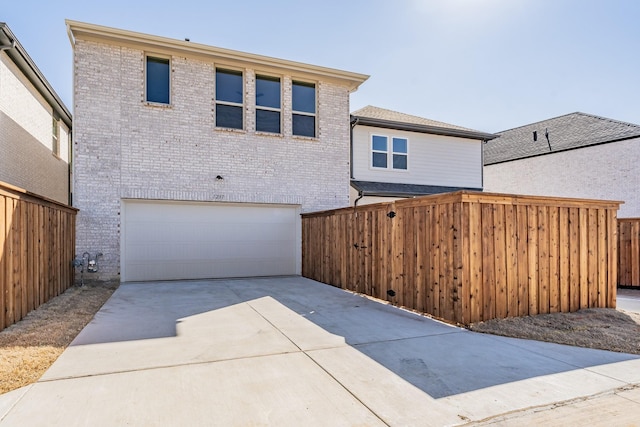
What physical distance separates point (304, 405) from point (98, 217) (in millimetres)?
8723

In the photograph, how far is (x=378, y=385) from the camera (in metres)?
3.40

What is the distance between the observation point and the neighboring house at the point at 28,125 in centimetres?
921

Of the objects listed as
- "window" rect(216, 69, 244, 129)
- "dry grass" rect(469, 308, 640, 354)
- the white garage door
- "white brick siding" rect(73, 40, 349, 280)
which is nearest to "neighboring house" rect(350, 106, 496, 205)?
"white brick siding" rect(73, 40, 349, 280)

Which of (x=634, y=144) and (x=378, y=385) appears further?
(x=634, y=144)

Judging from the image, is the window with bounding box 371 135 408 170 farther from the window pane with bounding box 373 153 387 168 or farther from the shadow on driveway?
the shadow on driveway

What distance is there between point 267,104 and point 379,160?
14.6ft

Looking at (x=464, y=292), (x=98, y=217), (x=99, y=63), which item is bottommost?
(x=464, y=292)

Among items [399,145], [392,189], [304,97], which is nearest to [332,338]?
[392,189]

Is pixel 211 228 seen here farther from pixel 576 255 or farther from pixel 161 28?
pixel 576 255

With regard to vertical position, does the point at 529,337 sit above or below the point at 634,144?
below

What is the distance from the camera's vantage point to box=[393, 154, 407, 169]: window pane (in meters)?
13.6

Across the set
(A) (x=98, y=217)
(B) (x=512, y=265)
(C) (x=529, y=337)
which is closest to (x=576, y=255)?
(B) (x=512, y=265)

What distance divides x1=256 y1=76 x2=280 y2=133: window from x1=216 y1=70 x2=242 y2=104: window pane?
21.8 inches

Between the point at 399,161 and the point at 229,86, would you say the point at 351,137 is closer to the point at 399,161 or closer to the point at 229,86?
the point at 399,161
